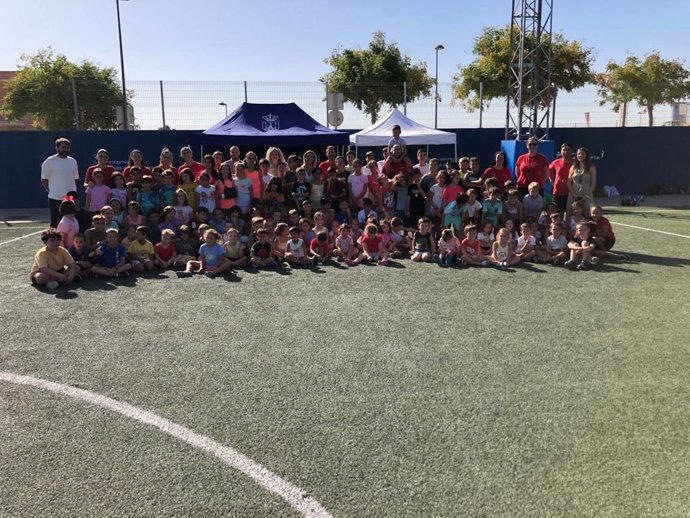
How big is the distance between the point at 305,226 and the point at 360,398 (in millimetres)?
5187

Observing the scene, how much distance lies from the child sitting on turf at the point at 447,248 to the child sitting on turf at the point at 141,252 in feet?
14.0

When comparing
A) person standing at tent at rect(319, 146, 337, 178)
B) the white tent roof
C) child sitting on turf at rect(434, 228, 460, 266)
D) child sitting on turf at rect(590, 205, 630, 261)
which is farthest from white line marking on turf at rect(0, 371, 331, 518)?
the white tent roof

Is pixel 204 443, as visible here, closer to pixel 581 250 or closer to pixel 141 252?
pixel 141 252

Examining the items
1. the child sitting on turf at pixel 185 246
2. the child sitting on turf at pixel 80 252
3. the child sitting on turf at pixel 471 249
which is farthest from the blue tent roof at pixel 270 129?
the child sitting on turf at pixel 471 249

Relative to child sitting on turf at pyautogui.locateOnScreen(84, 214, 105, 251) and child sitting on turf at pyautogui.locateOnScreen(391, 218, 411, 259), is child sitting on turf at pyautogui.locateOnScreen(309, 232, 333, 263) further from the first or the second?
child sitting on turf at pyautogui.locateOnScreen(84, 214, 105, 251)

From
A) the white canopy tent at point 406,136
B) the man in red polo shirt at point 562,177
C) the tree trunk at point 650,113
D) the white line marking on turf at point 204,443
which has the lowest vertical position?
the white line marking on turf at point 204,443

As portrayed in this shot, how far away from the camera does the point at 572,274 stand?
762cm

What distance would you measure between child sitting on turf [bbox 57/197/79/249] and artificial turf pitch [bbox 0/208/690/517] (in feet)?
3.65

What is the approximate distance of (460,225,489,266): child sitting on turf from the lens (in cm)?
827

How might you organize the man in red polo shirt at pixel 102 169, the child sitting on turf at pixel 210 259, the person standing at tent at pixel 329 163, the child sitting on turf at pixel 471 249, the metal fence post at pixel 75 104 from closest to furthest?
the child sitting on turf at pixel 210 259 < the child sitting on turf at pixel 471 249 < the man in red polo shirt at pixel 102 169 < the person standing at tent at pixel 329 163 < the metal fence post at pixel 75 104

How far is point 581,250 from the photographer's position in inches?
316

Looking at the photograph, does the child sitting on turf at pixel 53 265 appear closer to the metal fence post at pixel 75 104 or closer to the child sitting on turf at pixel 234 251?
the child sitting on turf at pixel 234 251

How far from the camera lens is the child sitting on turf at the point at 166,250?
814 cm

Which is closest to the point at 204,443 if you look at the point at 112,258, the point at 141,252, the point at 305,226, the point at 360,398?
the point at 360,398
